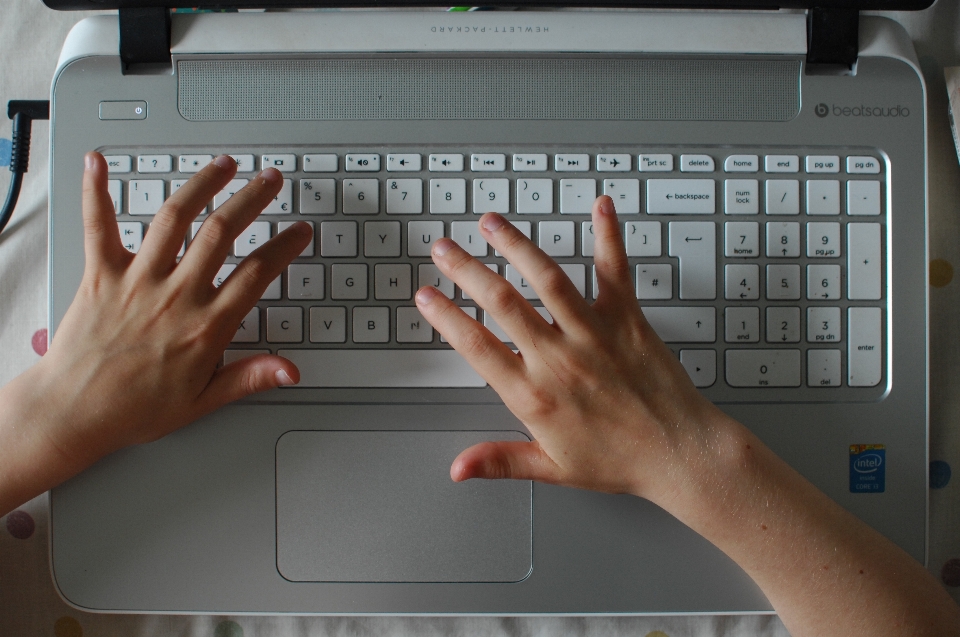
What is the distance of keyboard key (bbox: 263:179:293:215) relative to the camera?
1.82ft

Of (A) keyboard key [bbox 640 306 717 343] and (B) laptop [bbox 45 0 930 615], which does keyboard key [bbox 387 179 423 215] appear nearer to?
(B) laptop [bbox 45 0 930 615]

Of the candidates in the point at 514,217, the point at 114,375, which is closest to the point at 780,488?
the point at 514,217

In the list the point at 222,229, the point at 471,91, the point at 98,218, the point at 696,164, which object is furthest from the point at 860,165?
the point at 98,218

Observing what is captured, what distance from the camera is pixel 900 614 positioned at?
0.49 meters

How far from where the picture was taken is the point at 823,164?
0.56 metres

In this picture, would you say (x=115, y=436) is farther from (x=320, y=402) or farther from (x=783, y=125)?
(x=783, y=125)

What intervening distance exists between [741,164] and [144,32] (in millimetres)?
559

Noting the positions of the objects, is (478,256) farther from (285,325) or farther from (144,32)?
(144,32)

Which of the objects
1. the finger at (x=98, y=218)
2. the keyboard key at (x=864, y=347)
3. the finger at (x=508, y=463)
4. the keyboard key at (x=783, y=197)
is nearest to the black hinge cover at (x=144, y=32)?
the finger at (x=98, y=218)

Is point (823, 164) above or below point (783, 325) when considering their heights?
above

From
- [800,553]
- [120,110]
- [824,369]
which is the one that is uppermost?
[120,110]

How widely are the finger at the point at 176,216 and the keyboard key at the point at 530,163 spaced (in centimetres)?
25

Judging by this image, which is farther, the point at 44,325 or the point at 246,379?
the point at 44,325

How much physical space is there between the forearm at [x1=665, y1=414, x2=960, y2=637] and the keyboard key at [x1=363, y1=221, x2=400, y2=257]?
1.05 feet
